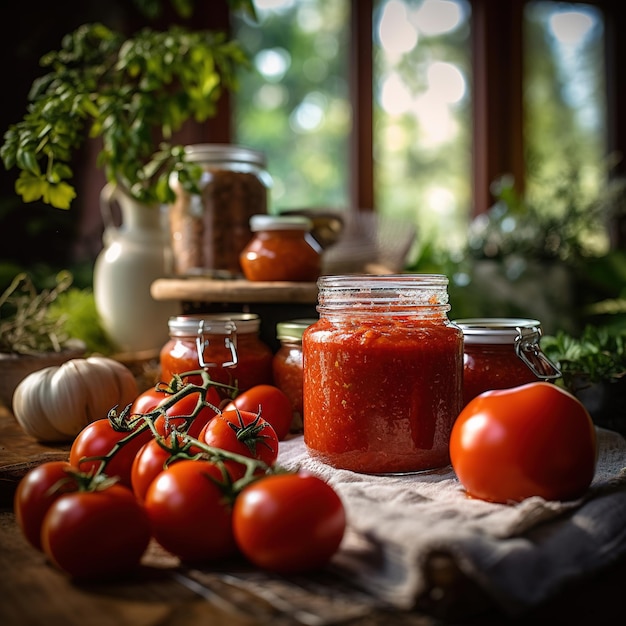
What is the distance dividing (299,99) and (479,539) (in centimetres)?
240

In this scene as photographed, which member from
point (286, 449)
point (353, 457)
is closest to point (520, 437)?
point (353, 457)

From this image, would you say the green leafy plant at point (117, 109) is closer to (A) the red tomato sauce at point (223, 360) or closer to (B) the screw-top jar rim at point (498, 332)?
(A) the red tomato sauce at point (223, 360)

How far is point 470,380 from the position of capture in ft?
3.79

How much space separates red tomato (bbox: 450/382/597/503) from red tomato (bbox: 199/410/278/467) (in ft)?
0.80

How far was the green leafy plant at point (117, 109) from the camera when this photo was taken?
131 centimetres

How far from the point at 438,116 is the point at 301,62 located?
68 cm

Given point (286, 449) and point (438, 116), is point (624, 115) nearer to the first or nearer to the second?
point (438, 116)

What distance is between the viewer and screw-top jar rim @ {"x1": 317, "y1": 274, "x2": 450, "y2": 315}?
104 centimetres

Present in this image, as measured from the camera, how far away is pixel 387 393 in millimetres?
993

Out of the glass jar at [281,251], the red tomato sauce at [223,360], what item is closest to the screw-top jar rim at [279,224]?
the glass jar at [281,251]

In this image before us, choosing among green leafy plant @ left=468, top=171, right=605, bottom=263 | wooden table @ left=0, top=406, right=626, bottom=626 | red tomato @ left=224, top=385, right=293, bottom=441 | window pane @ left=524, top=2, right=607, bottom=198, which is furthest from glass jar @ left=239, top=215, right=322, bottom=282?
window pane @ left=524, top=2, right=607, bottom=198

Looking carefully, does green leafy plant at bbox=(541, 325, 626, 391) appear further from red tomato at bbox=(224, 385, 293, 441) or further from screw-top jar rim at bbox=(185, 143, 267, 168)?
screw-top jar rim at bbox=(185, 143, 267, 168)

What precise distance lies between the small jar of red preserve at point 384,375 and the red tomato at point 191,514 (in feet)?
0.83

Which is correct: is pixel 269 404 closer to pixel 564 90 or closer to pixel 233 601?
pixel 233 601
